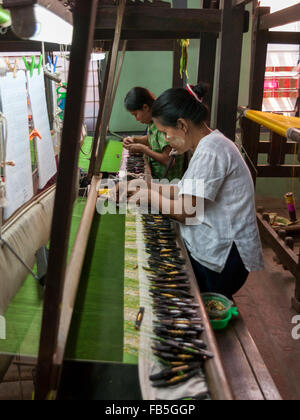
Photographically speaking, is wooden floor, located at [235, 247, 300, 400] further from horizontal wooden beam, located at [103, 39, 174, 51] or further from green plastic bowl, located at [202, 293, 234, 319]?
horizontal wooden beam, located at [103, 39, 174, 51]

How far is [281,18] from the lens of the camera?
156 inches

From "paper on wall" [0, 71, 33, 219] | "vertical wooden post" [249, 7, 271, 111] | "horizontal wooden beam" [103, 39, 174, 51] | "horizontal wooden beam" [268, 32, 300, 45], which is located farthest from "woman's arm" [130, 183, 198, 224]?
"horizontal wooden beam" [103, 39, 174, 51]

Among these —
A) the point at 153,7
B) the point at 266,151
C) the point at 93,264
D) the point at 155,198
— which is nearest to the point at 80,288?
the point at 93,264

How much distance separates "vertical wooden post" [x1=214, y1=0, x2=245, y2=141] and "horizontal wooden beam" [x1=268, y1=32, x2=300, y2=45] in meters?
2.27

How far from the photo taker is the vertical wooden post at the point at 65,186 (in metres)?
1.12

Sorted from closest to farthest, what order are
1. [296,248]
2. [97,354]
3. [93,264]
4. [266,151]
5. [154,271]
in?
[97,354] < [154,271] < [93,264] < [296,248] < [266,151]

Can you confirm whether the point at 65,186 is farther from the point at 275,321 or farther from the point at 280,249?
the point at 280,249

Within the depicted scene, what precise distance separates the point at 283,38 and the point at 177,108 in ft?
12.4

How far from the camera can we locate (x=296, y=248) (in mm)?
5410

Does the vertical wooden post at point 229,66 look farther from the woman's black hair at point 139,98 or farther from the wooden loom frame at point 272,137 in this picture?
the woman's black hair at point 139,98

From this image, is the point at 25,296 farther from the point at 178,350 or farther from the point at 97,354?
the point at 178,350

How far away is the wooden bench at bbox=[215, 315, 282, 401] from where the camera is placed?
4.68ft

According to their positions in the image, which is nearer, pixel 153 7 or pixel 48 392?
pixel 48 392
